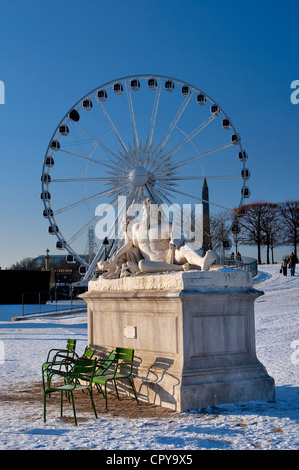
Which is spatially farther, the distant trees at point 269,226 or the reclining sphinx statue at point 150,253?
the distant trees at point 269,226

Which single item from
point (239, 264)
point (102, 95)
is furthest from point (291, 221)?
point (102, 95)

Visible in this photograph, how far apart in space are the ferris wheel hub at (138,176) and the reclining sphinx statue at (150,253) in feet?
33.2

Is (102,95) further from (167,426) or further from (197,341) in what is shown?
(167,426)

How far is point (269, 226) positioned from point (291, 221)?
91.6 inches

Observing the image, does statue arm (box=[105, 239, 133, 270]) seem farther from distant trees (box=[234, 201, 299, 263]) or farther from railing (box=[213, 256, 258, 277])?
distant trees (box=[234, 201, 299, 263])

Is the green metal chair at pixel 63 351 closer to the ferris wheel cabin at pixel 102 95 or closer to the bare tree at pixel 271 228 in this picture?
the ferris wheel cabin at pixel 102 95

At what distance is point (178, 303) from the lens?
7.33 meters

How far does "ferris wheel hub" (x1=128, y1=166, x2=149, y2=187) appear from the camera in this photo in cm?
2036

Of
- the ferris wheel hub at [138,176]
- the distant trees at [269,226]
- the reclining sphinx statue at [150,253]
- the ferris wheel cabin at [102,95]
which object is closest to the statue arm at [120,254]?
the reclining sphinx statue at [150,253]

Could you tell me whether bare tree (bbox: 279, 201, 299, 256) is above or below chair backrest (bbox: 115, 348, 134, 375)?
above

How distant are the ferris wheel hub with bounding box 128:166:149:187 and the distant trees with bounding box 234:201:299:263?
109 ft

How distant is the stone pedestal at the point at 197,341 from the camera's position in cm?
720

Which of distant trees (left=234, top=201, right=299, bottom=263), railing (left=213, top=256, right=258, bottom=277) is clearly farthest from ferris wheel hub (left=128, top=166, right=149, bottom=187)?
distant trees (left=234, top=201, right=299, bottom=263)
